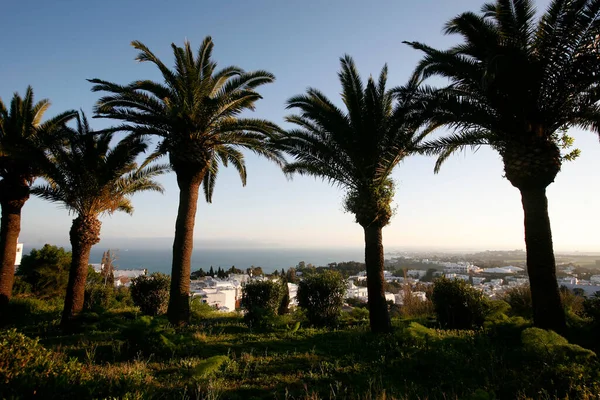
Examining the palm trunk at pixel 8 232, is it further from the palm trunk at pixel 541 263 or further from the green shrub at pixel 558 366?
the palm trunk at pixel 541 263

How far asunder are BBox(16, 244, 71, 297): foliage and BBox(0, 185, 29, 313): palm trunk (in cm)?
707

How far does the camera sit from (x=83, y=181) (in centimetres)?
1166

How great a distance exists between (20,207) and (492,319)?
56.8ft

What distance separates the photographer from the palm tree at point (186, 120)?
10500mm

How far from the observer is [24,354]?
12.9 feet

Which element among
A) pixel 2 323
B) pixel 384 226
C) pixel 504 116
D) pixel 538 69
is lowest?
pixel 2 323

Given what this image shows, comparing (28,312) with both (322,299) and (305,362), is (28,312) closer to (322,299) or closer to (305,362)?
(322,299)

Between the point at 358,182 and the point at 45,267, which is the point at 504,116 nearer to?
the point at 358,182

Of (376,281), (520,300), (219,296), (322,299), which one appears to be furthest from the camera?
(219,296)

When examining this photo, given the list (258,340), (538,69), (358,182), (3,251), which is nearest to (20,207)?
(3,251)

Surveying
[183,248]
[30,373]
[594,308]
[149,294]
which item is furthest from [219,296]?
[30,373]

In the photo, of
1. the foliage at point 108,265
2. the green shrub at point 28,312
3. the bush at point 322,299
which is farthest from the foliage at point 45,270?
the bush at point 322,299

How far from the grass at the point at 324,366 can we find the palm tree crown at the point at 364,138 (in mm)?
3941

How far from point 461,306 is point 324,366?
20.9 ft
